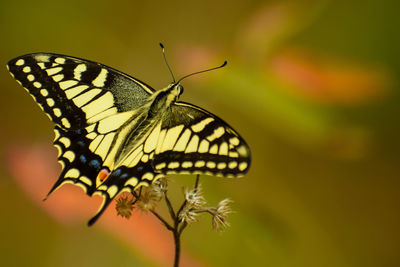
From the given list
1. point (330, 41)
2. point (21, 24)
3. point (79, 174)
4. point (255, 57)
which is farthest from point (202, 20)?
point (79, 174)

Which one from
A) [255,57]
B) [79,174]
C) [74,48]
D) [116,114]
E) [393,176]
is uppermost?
[255,57]

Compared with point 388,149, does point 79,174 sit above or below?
below

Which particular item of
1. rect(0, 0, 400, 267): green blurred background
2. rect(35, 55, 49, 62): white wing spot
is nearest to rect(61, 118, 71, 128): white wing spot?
rect(35, 55, 49, 62): white wing spot

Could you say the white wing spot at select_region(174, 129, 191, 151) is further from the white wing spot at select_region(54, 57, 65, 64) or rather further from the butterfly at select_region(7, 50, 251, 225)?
the white wing spot at select_region(54, 57, 65, 64)

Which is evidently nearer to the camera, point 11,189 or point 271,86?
point 11,189

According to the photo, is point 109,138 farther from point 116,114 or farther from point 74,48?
point 74,48

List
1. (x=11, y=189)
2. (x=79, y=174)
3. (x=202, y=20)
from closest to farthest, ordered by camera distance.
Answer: (x=79, y=174), (x=11, y=189), (x=202, y=20)

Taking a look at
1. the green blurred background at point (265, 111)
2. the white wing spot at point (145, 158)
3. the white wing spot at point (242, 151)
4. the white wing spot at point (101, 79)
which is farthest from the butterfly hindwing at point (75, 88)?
the green blurred background at point (265, 111)
